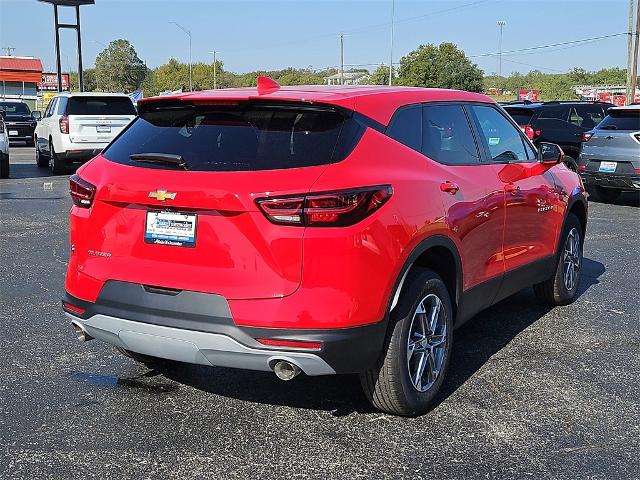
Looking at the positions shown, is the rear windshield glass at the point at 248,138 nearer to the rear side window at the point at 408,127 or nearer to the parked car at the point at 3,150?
the rear side window at the point at 408,127

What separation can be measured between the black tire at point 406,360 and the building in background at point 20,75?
7173cm

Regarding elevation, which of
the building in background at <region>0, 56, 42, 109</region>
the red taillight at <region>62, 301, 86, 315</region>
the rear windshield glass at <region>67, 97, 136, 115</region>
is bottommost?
the red taillight at <region>62, 301, 86, 315</region>

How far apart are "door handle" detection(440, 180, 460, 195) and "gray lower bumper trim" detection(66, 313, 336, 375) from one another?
4.14ft

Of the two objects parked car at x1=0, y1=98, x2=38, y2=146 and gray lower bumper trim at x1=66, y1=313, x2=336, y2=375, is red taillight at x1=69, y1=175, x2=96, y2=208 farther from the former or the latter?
parked car at x1=0, y1=98, x2=38, y2=146

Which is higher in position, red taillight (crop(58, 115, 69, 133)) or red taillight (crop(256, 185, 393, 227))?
red taillight (crop(58, 115, 69, 133))

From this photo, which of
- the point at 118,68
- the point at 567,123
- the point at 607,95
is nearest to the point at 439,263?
the point at 567,123

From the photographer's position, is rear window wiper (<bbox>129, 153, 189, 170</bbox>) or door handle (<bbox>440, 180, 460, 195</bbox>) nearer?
rear window wiper (<bbox>129, 153, 189, 170</bbox>)

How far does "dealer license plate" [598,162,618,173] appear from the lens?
12.9 meters

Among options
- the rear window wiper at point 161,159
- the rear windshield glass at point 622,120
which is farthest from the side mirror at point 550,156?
the rear windshield glass at point 622,120

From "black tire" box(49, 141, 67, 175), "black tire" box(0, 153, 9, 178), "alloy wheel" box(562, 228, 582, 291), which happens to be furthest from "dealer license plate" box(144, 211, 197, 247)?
"black tire" box(49, 141, 67, 175)

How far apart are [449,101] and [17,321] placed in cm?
356

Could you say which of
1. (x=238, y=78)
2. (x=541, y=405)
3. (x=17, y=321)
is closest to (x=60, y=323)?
(x=17, y=321)

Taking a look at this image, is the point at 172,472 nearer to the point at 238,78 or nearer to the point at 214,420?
the point at 214,420

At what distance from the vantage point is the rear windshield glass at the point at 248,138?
3527 mm
